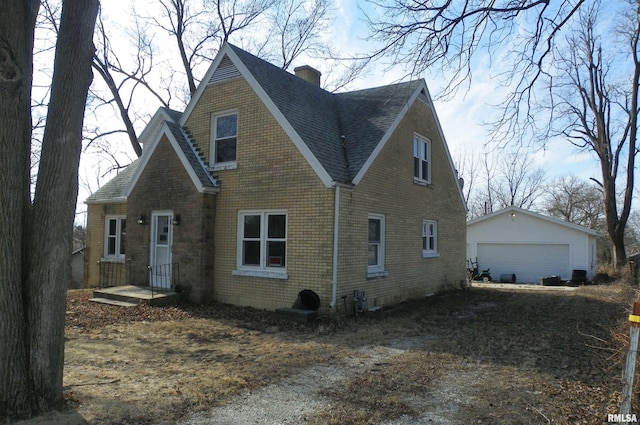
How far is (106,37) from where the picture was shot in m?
26.8

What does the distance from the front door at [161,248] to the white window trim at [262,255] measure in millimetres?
2351

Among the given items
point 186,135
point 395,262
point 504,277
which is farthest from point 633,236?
point 186,135

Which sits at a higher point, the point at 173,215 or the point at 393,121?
A: the point at 393,121

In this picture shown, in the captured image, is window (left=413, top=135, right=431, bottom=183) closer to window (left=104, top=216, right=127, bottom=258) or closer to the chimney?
the chimney

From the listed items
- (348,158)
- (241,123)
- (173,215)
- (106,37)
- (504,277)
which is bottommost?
(504,277)

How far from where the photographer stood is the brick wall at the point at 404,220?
1183 cm

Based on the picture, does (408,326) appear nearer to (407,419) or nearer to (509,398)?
(509,398)

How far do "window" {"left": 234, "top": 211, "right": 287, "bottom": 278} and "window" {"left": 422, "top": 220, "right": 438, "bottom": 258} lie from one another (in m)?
6.09

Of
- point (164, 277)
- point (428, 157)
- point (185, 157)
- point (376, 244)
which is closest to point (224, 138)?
point (185, 157)

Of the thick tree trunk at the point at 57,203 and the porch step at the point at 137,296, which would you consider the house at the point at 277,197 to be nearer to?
the porch step at the point at 137,296

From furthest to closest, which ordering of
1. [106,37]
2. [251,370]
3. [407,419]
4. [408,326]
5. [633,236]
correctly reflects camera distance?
[633,236]
[106,37]
[408,326]
[251,370]
[407,419]

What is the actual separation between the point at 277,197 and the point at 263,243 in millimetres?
1334

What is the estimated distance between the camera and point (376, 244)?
13227mm

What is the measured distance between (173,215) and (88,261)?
8438mm
